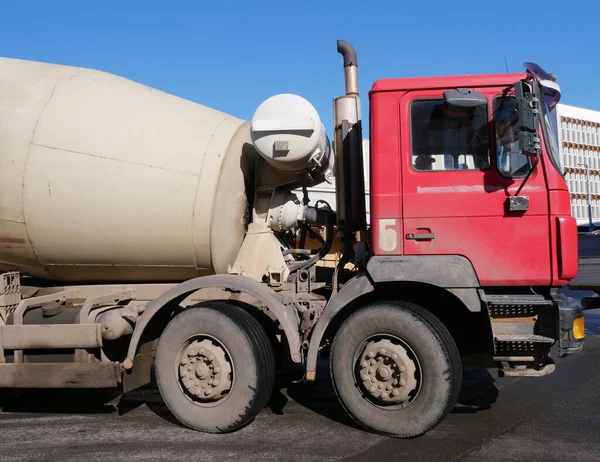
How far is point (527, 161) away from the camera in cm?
467

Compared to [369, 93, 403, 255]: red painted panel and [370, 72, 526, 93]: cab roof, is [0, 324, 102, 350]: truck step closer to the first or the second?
[369, 93, 403, 255]: red painted panel

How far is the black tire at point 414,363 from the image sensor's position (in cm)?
454

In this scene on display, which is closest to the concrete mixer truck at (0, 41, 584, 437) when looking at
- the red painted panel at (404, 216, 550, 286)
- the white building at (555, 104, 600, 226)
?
the red painted panel at (404, 216, 550, 286)

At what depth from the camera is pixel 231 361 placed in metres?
4.89

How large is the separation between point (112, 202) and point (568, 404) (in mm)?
4657

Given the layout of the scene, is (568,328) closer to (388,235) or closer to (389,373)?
(389,373)

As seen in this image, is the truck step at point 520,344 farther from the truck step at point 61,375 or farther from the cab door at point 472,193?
the truck step at point 61,375

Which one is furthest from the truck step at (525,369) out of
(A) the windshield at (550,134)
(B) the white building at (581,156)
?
(B) the white building at (581,156)

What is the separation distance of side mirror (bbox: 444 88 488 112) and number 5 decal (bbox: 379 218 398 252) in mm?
1008

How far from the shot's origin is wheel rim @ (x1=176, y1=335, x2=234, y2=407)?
16.1 ft

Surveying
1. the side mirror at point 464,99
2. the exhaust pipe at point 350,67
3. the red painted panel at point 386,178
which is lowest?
the red painted panel at point 386,178

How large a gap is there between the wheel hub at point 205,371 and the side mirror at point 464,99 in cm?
269

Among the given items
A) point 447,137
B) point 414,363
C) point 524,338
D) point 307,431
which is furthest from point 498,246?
point 307,431

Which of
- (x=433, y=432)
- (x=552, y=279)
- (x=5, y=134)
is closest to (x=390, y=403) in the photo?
(x=433, y=432)
